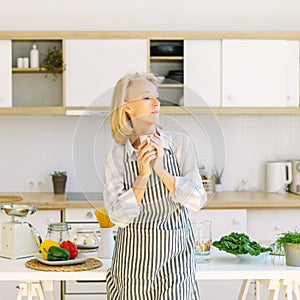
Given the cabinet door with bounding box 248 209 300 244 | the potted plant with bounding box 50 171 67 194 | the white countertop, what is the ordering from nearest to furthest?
the white countertop, the cabinet door with bounding box 248 209 300 244, the potted plant with bounding box 50 171 67 194

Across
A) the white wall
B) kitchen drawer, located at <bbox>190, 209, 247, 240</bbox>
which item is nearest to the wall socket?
the white wall

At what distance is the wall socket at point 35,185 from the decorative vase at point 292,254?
106 inches

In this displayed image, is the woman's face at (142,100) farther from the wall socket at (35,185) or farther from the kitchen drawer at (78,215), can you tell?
the wall socket at (35,185)

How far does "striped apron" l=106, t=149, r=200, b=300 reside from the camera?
242 centimetres

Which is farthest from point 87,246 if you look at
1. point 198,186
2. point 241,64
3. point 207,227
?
point 241,64

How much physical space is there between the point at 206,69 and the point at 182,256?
251 centimetres

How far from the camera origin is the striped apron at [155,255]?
2.42 meters

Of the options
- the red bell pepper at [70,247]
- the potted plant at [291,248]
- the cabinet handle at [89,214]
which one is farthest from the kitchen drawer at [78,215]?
the potted plant at [291,248]

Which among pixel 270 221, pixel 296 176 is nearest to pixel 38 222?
pixel 270 221

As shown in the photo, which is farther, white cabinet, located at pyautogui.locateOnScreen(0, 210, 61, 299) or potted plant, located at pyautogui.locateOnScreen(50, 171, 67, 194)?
potted plant, located at pyautogui.locateOnScreen(50, 171, 67, 194)

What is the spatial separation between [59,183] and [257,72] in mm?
1610

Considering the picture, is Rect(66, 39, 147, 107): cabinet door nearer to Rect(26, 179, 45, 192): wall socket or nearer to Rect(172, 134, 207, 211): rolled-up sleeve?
Rect(26, 179, 45, 192): wall socket

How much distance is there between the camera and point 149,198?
93.2 inches

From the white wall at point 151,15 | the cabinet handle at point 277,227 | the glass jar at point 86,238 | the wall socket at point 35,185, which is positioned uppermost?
the white wall at point 151,15
